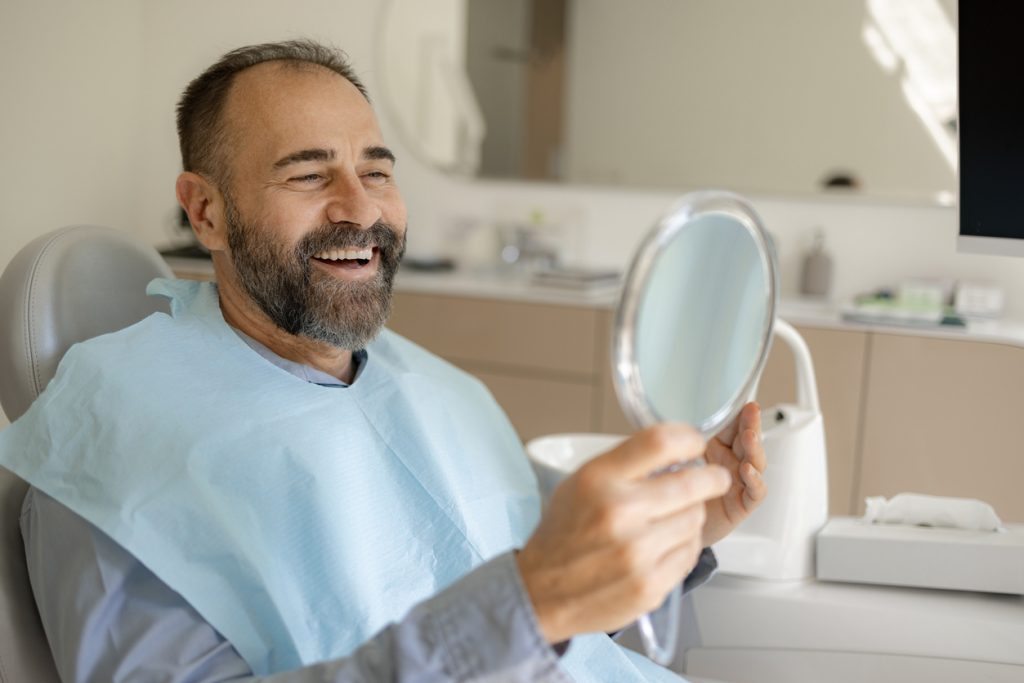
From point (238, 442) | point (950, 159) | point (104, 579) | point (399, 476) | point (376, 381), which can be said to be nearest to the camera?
point (104, 579)

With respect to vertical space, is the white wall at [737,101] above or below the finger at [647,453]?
above

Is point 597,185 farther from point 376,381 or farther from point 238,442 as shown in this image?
point 238,442

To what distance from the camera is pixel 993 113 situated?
134 cm

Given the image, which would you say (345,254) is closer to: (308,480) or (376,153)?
(376,153)

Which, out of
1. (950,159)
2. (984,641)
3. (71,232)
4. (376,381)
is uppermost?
(950,159)

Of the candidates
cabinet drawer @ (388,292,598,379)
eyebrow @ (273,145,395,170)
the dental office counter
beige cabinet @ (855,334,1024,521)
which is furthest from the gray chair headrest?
beige cabinet @ (855,334,1024,521)

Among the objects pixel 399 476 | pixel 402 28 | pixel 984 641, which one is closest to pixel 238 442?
pixel 399 476

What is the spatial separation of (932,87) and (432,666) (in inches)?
113

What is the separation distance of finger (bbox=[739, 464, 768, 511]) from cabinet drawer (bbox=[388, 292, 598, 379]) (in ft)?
6.46

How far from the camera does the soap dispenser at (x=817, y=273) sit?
3.34 m

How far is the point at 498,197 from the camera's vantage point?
3.85 m

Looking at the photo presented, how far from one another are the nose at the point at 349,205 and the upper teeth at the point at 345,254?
0.04m

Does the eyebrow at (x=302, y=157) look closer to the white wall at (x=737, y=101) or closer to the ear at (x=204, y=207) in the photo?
the ear at (x=204, y=207)

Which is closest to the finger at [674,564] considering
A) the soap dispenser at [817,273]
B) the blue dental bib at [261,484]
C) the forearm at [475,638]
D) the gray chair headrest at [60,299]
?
the forearm at [475,638]
